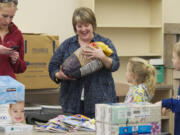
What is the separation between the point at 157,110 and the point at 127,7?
2.64 m

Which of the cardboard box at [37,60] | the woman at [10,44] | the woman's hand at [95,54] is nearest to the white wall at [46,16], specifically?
the cardboard box at [37,60]

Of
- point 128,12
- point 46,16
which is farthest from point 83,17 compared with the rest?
point 128,12

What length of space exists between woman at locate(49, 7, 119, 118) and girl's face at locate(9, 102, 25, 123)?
1.64ft

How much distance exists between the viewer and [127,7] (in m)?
→ 3.92

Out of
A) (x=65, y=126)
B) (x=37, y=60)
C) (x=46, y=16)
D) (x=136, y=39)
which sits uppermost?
(x=46, y=16)

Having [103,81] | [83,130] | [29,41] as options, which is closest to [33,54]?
[29,41]

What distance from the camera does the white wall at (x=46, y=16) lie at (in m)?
3.60

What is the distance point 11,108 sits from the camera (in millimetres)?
1709

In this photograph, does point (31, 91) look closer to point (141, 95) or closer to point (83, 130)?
point (141, 95)

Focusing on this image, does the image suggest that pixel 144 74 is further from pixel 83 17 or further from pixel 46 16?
pixel 46 16

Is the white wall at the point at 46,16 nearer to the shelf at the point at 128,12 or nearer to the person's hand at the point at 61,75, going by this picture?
the shelf at the point at 128,12

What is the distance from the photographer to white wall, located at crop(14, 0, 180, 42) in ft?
11.8

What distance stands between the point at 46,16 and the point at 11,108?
2122mm

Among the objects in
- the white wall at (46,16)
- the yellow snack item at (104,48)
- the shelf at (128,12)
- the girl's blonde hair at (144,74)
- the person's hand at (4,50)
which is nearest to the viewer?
the person's hand at (4,50)
